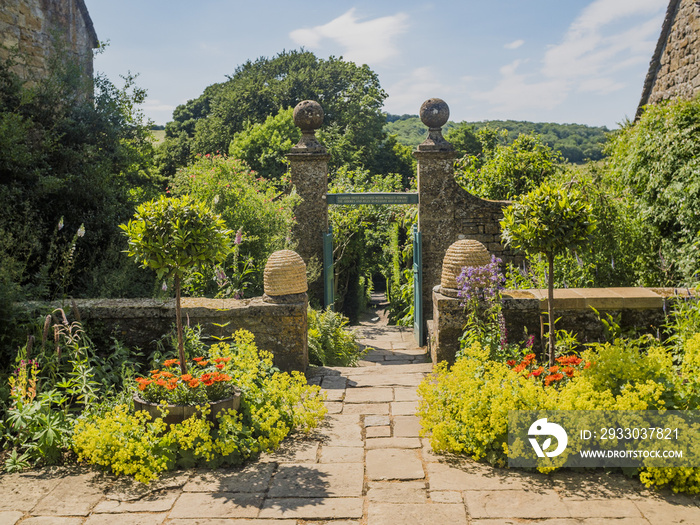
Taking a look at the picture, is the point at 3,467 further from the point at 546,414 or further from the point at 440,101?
the point at 440,101

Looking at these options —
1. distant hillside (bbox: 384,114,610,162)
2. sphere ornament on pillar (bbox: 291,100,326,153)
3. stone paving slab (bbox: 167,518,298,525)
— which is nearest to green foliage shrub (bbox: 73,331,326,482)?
stone paving slab (bbox: 167,518,298,525)

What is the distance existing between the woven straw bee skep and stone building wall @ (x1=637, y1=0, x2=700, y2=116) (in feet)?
18.9

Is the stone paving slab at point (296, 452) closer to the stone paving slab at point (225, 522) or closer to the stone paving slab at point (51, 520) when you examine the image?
the stone paving slab at point (225, 522)

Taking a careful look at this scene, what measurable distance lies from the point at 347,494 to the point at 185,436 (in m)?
1.16

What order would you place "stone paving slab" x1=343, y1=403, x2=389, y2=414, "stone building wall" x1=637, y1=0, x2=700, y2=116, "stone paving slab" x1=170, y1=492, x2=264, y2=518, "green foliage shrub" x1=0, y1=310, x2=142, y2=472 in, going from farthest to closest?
"stone building wall" x1=637, y1=0, x2=700, y2=116
"stone paving slab" x1=343, y1=403, x2=389, y2=414
"green foliage shrub" x1=0, y1=310, x2=142, y2=472
"stone paving slab" x1=170, y1=492, x2=264, y2=518

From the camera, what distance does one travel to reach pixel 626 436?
11.2ft

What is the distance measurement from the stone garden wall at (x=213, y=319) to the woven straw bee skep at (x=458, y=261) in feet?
4.64

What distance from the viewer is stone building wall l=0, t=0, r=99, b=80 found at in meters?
8.46

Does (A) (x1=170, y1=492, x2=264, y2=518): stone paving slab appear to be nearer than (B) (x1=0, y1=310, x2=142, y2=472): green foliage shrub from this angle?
Yes

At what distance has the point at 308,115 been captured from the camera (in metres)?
7.82

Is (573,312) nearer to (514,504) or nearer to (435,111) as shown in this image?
(514,504)

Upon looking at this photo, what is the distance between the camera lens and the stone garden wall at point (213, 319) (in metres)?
5.14

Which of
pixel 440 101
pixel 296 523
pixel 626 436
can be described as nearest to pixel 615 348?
pixel 626 436

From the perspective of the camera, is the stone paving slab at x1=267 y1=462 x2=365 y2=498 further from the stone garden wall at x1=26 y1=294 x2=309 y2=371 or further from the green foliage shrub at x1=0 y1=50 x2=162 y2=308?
the green foliage shrub at x1=0 y1=50 x2=162 y2=308
